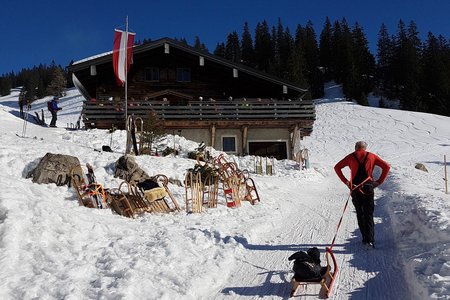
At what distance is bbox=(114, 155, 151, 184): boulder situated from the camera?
30.6 feet

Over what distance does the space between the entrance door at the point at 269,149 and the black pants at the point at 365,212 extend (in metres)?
15.0

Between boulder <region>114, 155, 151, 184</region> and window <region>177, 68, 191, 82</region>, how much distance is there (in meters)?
14.0

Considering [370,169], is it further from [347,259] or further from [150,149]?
[150,149]

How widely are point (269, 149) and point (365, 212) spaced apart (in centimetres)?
1614

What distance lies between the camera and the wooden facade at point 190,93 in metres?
19.0

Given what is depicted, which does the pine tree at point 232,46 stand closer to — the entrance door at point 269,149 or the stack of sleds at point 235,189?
the entrance door at point 269,149

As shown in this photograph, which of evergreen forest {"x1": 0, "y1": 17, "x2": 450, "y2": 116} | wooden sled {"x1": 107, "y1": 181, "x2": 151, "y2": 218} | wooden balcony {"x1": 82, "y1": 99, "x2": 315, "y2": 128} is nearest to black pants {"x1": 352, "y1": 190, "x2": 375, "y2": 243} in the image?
wooden sled {"x1": 107, "y1": 181, "x2": 151, "y2": 218}

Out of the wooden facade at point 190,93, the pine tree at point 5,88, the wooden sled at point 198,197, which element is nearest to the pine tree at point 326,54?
the wooden facade at point 190,93

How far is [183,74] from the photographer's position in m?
22.9

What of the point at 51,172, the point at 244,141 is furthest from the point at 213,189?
the point at 244,141

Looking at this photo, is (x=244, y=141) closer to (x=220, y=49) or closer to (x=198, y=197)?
(x=198, y=197)

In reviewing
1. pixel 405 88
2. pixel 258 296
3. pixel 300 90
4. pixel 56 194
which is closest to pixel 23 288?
pixel 258 296

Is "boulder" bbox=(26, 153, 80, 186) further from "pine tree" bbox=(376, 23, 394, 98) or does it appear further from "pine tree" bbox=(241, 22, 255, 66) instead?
"pine tree" bbox=(241, 22, 255, 66)

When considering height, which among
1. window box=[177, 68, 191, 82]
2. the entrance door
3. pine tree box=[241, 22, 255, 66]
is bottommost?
the entrance door
